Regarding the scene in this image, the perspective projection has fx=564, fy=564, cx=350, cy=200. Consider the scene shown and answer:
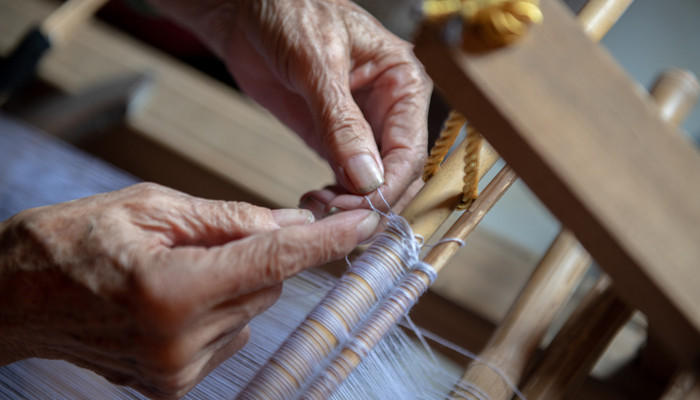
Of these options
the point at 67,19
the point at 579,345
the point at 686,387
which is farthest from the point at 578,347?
the point at 67,19

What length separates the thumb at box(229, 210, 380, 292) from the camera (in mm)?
538

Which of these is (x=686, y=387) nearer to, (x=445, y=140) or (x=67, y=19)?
(x=445, y=140)

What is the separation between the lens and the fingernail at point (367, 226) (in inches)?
23.8

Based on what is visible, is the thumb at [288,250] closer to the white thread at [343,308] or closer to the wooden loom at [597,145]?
the white thread at [343,308]

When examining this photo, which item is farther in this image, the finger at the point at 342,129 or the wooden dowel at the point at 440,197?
the finger at the point at 342,129

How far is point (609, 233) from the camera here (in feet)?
1.37

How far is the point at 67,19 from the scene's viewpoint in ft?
4.14

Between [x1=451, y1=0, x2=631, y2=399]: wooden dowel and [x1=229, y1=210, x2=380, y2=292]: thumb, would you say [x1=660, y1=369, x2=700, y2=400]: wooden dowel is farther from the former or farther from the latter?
[x1=229, y1=210, x2=380, y2=292]: thumb

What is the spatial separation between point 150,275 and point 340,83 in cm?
42

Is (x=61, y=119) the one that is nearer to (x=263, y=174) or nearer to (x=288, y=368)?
(x=263, y=174)

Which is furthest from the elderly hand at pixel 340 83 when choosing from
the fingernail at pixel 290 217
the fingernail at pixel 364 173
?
the fingernail at pixel 290 217

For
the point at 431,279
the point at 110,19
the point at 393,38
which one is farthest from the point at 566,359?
the point at 110,19

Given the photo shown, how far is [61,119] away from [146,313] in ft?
3.18

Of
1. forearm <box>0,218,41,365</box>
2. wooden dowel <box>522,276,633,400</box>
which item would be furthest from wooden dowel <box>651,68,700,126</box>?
forearm <box>0,218,41,365</box>
